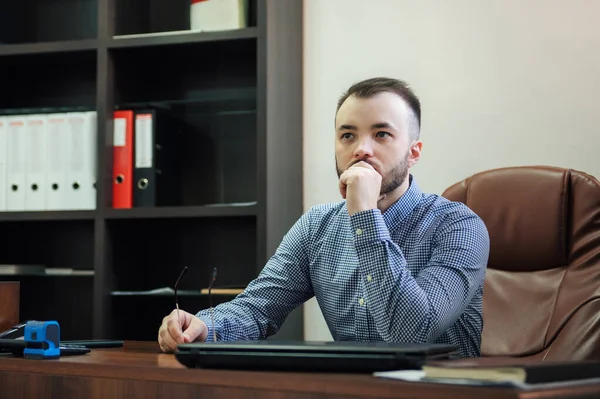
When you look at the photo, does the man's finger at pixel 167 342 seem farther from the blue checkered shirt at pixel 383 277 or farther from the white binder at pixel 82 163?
the white binder at pixel 82 163

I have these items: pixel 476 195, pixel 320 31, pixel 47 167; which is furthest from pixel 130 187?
pixel 476 195

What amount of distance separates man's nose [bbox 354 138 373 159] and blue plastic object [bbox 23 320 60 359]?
2.64 ft

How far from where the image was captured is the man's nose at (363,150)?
183 centimetres

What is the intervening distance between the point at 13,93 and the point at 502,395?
294 centimetres

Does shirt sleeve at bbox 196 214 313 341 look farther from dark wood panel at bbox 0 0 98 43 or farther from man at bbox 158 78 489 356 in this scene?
dark wood panel at bbox 0 0 98 43

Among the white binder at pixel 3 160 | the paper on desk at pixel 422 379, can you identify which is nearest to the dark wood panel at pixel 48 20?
the white binder at pixel 3 160

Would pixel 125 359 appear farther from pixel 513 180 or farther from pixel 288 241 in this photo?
pixel 513 180

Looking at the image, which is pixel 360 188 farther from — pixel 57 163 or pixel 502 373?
pixel 57 163

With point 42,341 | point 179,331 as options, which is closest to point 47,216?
point 179,331

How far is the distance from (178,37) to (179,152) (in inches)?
19.7

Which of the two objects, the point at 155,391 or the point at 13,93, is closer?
the point at 155,391

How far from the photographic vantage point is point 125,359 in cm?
129

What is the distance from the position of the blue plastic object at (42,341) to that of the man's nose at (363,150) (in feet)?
2.64

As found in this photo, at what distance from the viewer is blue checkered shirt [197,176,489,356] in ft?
5.08
